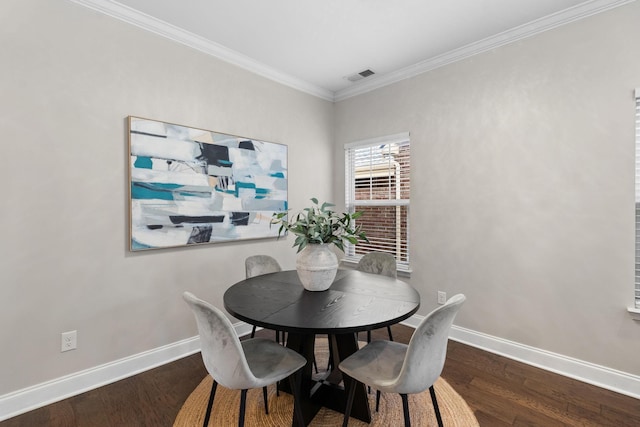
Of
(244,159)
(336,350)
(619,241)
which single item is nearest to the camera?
(336,350)

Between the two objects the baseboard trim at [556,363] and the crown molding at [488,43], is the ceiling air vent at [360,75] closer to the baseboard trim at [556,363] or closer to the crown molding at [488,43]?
the crown molding at [488,43]

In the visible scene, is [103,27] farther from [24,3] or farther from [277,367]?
[277,367]

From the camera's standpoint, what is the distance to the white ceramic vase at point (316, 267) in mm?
1947

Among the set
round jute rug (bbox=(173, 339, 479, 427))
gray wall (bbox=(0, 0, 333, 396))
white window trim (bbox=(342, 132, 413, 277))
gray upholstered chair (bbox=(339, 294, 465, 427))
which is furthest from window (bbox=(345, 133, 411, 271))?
gray upholstered chair (bbox=(339, 294, 465, 427))

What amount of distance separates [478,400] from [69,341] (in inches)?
110

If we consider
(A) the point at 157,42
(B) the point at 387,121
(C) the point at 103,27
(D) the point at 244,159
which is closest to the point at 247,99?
(D) the point at 244,159

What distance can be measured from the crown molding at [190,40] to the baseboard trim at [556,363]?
3.16 metres

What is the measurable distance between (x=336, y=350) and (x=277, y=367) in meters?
0.47

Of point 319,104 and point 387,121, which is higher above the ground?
point 319,104

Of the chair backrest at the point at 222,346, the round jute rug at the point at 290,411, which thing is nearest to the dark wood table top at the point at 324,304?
the chair backrest at the point at 222,346

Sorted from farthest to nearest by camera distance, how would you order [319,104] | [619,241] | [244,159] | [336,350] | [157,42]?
[319,104]
[244,159]
[157,42]
[619,241]
[336,350]

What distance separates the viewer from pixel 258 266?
261 centimetres

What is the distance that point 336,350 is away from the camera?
1.91 metres

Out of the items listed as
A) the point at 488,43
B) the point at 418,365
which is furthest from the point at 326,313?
the point at 488,43
